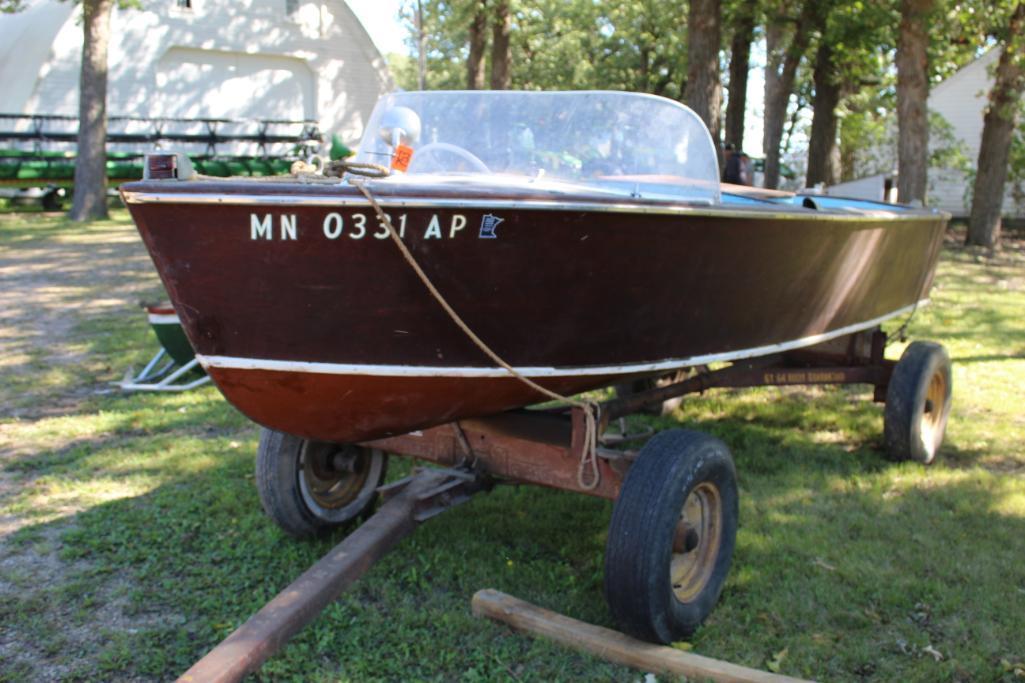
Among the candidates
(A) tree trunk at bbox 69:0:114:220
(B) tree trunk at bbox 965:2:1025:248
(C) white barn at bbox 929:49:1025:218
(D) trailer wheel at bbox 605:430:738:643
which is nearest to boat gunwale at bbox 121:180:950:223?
(D) trailer wheel at bbox 605:430:738:643

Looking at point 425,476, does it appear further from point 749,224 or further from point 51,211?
point 51,211

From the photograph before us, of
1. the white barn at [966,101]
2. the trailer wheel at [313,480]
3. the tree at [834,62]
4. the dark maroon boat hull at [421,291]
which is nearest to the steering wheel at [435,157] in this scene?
the dark maroon boat hull at [421,291]

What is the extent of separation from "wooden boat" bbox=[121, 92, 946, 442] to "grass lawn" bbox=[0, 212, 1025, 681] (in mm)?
790

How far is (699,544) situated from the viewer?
12.1 ft

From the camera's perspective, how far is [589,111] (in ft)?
13.7

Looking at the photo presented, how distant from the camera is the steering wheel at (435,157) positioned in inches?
166

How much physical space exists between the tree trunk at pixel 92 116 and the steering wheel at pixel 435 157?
45.3ft

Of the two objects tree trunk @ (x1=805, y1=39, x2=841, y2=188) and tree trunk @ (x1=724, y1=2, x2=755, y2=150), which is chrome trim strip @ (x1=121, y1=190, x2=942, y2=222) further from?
tree trunk @ (x1=805, y1=39, x2=841, y2=188)

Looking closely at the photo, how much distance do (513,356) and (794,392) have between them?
4021 millimetres

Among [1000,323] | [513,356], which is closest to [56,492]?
[513,356]

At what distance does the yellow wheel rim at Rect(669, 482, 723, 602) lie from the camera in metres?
3.58

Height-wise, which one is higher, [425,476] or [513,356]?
[513,356]

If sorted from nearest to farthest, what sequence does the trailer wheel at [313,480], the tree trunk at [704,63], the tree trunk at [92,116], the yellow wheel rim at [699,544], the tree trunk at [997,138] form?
the yellow wheel rim at [699,544] → the trailer wheel at [313,480] → the tree trunk at [704,63] → the tree trunk at [997,138] → the tree trunk at [92,116]

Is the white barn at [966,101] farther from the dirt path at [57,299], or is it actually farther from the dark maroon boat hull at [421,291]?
the dark maroon boat hull at [421,291]
